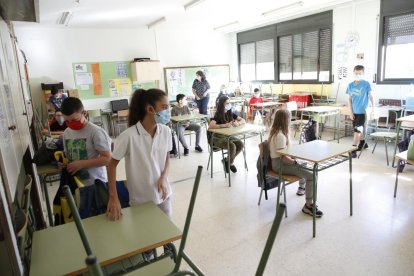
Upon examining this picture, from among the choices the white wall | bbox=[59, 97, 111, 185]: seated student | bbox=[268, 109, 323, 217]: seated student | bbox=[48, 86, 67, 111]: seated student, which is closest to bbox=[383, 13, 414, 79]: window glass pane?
bbox=[268, 109, 323, 217]: seated student

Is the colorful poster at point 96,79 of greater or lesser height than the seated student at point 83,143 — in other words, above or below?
above

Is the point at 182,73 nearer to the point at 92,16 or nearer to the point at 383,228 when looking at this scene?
the point at 92,16

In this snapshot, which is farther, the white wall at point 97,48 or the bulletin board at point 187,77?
the bulletin board at point 187,77

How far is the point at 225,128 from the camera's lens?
4277 mm

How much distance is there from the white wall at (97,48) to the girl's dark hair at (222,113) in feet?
16.3

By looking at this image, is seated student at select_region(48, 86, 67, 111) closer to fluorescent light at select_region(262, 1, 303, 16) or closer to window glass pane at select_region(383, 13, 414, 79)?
fluorescent light at select_region(262, 1, 303, 16)

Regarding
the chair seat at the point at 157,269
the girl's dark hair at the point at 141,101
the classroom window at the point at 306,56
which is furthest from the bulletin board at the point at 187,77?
the chair seat at the point at 157,269

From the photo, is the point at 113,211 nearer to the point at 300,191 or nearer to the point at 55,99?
the point at 300,191

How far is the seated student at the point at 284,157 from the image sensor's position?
2.96 m

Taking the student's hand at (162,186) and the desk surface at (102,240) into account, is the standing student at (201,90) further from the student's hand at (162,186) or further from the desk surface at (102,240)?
the desk surface at (102,240)

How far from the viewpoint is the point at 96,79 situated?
809cm

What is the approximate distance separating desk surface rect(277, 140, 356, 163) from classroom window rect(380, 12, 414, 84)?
395 centimetres

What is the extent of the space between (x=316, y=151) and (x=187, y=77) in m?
7.01

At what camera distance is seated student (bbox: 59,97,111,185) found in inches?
84.8
